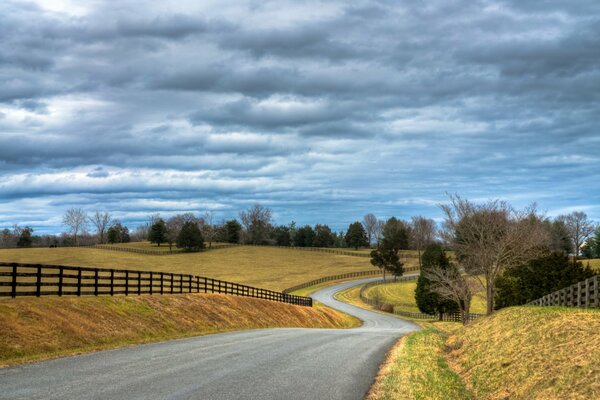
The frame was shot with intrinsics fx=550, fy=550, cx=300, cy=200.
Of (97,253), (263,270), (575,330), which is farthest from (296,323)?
(97,253)

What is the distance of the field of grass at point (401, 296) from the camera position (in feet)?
287

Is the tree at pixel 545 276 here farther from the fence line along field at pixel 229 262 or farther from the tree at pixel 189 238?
the tree at pixel 189 238

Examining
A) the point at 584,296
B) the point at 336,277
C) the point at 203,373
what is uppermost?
the point at 584,296

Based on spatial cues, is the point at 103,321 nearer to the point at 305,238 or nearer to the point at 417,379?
the point at 417,379

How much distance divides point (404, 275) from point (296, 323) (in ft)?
291

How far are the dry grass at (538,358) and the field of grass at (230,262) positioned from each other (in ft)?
275

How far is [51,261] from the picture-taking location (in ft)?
403

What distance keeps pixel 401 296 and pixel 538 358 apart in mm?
86679

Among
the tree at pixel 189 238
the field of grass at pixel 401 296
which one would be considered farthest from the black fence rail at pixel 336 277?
the tree at pixel 189 238

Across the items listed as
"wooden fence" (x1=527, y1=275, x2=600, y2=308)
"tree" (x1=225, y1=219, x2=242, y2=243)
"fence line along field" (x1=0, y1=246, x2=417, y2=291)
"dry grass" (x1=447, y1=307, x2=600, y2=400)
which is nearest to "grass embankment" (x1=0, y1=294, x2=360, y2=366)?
"dry grass" (x1=447, y1=307, x2=600, y2=400)

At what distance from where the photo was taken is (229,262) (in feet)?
447

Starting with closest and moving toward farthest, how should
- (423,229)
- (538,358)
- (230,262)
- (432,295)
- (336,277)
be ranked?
(538,358) → (432,295) → (336,277) → (230,262) → (423,229)

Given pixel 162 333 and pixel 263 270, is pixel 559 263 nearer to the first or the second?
pixel 162 333

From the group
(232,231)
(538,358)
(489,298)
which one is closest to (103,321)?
(538,358)
